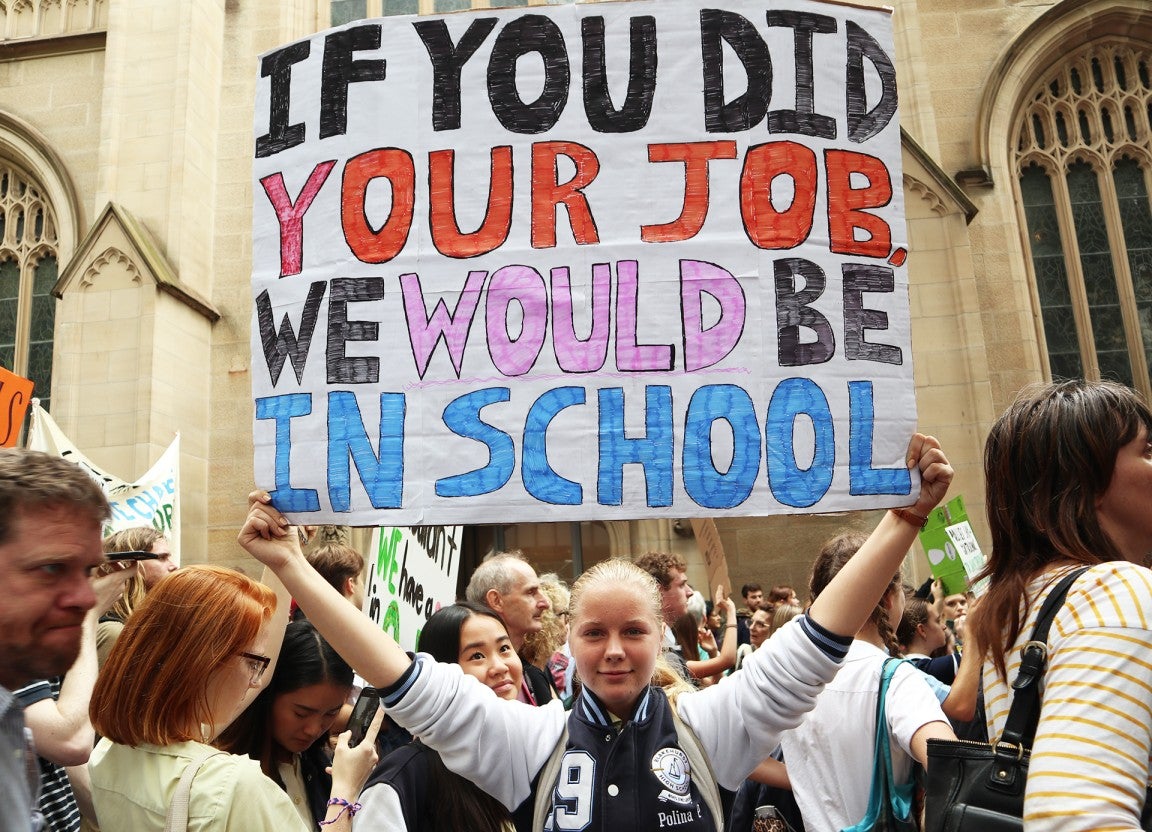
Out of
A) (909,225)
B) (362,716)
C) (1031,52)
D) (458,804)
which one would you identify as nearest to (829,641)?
(458,804)

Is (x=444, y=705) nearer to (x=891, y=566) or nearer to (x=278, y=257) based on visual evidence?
(x=891, y=566)

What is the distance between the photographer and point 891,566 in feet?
7.02

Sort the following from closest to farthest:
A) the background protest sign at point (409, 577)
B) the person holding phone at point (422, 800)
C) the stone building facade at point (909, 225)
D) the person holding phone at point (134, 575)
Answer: the person holding phone at point (422, 800) → the person holding phone at point (134, 575) → the background protest sign at point (409, 577) → the stone building facade at point (909, 225)

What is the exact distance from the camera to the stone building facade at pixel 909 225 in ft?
36.2

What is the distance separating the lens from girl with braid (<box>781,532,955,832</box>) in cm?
270

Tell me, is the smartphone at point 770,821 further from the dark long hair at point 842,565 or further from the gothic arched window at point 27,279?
the gothic arched window at point 27,279

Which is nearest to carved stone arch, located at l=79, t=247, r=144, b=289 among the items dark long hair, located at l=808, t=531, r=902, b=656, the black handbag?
dark long hair, located at l=808, t=531, r=902, b=656

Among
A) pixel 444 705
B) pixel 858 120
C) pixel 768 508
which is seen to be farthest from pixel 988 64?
pixel 444 705

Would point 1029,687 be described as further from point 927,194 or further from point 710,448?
point 927,194

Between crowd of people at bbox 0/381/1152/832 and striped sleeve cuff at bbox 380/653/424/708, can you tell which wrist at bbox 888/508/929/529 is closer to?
crowd of people at bbox 0/381/1152/832

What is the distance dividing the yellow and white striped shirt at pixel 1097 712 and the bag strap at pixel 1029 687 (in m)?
0.02

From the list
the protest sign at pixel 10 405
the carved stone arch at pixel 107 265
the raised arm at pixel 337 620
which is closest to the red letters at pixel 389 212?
the raised arm at pixel 337 620

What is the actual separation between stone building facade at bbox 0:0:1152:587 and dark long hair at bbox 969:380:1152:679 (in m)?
9.05

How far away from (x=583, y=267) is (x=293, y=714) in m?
1.50
